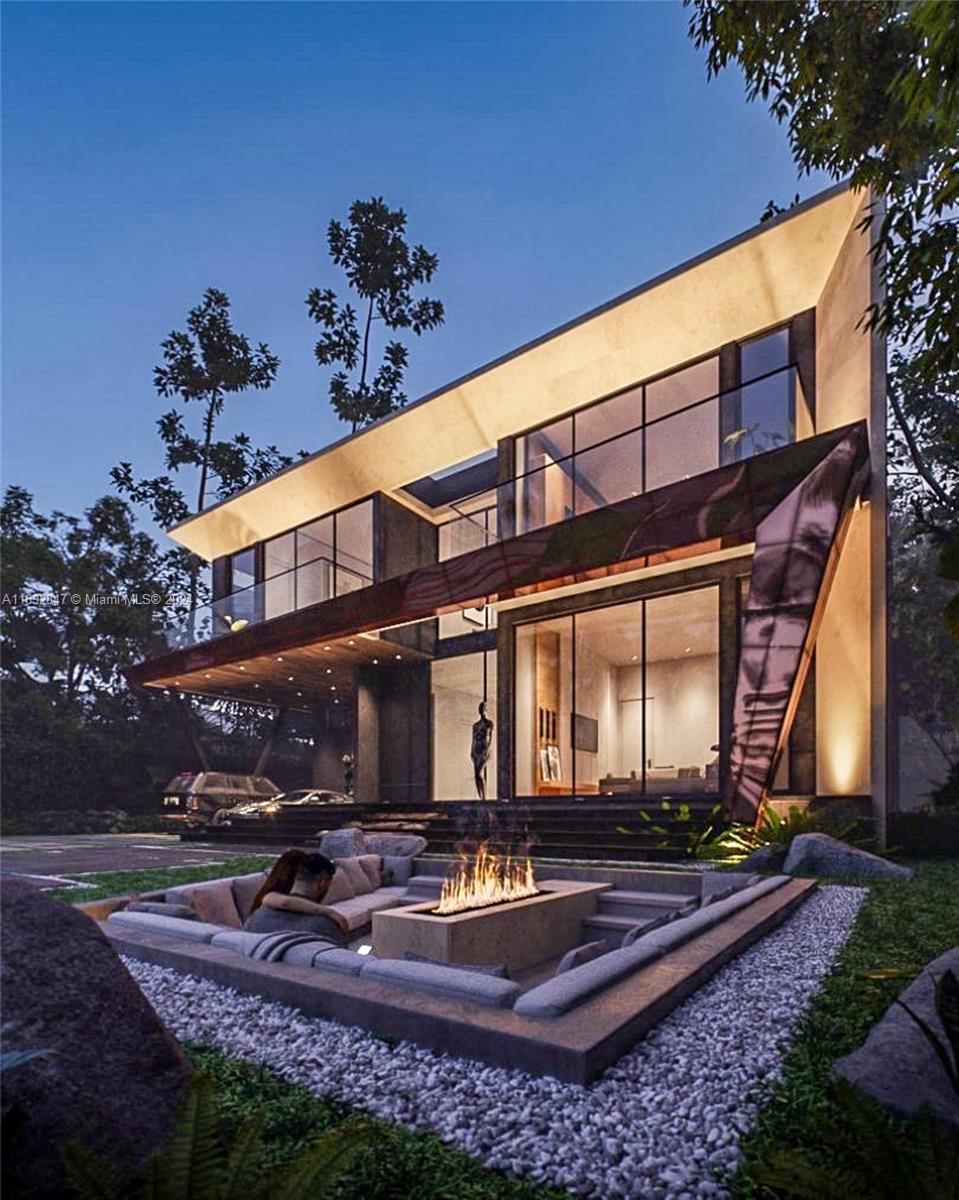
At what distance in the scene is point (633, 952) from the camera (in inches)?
189

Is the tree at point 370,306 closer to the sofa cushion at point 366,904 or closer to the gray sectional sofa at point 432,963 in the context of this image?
the sofa cushion at point 366,904

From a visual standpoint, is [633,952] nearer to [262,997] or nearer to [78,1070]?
[262,997]

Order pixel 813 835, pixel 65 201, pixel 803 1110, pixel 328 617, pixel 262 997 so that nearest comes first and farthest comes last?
pixel 65 201
pixel 803 1110
pixel 262 997
pixel 813 835
pixel 328 617

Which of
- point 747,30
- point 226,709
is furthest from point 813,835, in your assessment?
point 226,709

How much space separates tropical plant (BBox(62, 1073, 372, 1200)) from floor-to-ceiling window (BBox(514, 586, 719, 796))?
1674 centimetres

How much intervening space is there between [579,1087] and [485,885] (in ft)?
16.8

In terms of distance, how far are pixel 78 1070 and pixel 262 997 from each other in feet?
8.31

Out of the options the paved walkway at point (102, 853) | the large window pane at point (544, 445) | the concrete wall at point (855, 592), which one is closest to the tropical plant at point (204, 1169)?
the paved walkway at point (102, 853)

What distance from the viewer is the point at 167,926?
602 centimetres

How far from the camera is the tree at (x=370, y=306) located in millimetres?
31766

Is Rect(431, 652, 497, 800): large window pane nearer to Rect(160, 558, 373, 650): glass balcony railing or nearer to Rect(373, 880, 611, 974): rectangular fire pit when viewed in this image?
Rect(160, 558, 373, 650): glass balcony railing

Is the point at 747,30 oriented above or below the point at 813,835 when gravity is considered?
above

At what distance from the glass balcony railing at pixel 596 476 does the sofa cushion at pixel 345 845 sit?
317 inches

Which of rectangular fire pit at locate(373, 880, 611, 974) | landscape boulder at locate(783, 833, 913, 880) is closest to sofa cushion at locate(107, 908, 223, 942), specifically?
rectangular fire pit at locate(373, 880, 611, 974)
